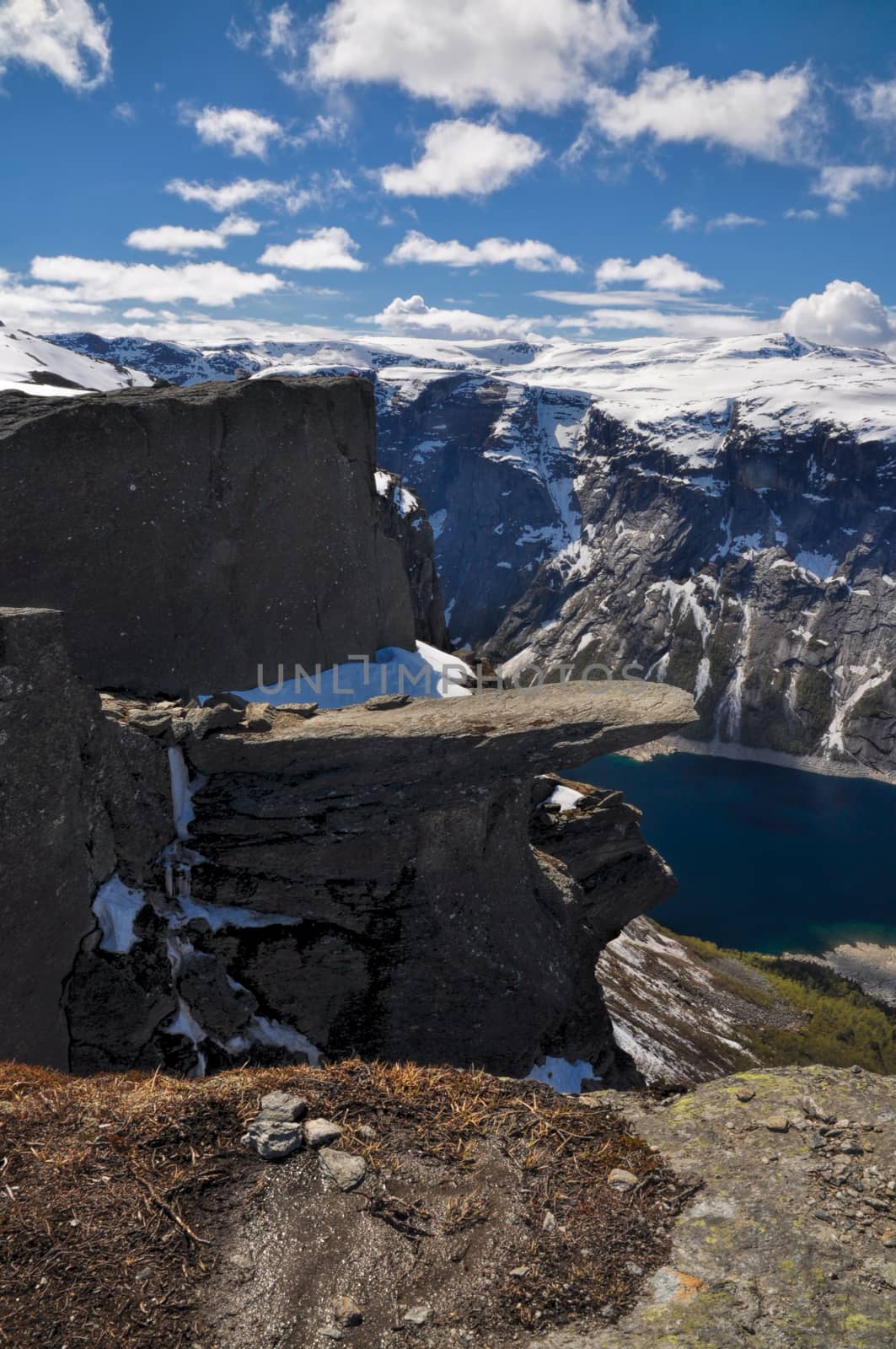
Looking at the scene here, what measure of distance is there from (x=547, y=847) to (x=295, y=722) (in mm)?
10731

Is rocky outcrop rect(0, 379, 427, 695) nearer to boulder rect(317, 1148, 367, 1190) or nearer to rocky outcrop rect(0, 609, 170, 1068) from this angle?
rocky outcrop rect(0, 609, 170, 1068)

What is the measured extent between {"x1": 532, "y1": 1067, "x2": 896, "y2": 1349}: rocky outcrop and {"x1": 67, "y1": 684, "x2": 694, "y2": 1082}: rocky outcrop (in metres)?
8.39

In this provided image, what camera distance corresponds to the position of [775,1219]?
589 cm

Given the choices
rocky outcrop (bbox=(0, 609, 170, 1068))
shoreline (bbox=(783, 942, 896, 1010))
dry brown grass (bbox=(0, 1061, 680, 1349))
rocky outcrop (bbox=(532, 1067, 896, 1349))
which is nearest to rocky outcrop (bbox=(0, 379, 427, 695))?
rocky outcrop (bbox=(0, 609, 170, 1068))

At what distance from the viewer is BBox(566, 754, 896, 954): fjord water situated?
123 m

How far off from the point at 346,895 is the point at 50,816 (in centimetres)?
618

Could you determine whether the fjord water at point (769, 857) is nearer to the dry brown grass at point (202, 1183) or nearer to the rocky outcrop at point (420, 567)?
the rocky outcrop at point (420, 567)

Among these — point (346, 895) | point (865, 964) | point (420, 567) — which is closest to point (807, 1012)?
point (865, 964)

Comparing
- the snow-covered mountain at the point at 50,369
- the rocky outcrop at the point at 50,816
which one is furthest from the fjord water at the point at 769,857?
the rocky outcrop at the point at 50,816

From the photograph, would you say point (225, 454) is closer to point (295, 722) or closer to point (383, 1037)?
point (295, 722)

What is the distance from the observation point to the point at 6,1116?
6.02 m

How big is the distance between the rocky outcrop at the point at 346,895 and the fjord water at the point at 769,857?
113075 mm

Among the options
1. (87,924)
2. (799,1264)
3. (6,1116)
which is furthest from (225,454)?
(799,1264)

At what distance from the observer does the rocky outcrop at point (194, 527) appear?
631 inches
